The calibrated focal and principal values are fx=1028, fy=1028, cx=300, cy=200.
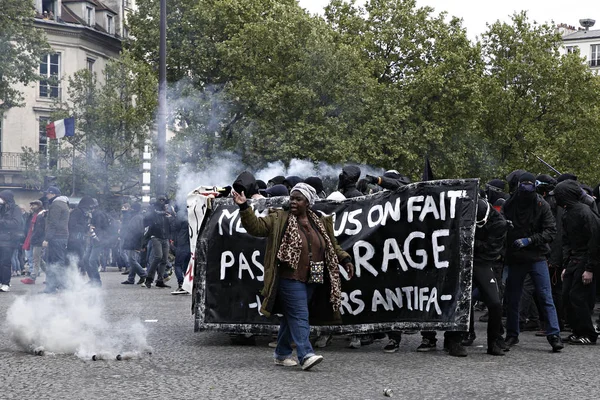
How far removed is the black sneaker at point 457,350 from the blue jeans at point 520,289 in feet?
2.93

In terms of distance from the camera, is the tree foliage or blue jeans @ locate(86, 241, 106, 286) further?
the tree foliage

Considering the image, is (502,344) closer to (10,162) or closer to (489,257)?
(489,257)

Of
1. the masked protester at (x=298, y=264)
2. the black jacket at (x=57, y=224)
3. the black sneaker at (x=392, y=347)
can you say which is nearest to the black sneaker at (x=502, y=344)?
the black sneaker at (x=392, y=347)

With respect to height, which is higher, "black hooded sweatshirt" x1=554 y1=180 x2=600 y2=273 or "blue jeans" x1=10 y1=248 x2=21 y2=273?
"black hooded sweatshirt" x1=554 y1=180 x2=600 y2=273

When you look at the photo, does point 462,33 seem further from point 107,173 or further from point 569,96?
point 107,173

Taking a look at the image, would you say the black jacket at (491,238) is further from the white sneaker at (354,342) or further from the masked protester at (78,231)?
the masked protester at (78,231)

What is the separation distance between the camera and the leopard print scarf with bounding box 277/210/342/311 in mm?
8438

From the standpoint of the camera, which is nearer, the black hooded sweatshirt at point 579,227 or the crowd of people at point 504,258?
the crowd of people at point 504,258

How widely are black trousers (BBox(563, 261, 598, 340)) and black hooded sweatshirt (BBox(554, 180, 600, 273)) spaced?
4.6 inches

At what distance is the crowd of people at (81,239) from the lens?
1636cm

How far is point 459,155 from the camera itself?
46.0 metres

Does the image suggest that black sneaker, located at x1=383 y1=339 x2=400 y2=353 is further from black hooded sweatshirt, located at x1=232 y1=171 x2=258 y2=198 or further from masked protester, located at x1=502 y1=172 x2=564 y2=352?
black hooded sweatshirt, located at x1=232 y1=171 x2=258 y2=198

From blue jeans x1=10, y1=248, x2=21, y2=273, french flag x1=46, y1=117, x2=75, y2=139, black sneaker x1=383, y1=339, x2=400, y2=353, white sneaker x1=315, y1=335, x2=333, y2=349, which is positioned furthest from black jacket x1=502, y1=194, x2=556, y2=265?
french flag x1=46, y1=117, x2=75, y2=139

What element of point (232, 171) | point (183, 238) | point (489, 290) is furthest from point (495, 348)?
point (232, 171)
